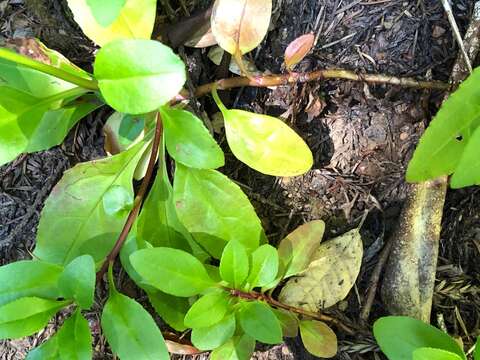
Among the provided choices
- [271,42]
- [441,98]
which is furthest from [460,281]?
[271,42]

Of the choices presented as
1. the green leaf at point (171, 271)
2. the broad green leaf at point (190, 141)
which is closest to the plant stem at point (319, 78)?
the broad green leaf at point (190, 141)

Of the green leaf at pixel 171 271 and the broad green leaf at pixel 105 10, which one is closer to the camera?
the broad green leaf at pixel 105 10

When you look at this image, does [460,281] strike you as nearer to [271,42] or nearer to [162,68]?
[271,42]

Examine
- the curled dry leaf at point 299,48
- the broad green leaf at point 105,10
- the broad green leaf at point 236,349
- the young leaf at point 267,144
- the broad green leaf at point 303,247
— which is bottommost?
the broad green leaf at point 236,349

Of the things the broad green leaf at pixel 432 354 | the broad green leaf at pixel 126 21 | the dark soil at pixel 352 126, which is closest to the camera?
the broad green leaf at pixel 432 354

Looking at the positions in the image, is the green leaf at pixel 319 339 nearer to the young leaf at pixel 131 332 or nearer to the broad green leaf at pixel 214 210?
the broad green leaf at pixel 214 210

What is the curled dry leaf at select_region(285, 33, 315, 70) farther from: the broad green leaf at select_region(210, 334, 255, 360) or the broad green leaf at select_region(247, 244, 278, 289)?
the broad green leaf at select_region(210, 334, 255, 360)

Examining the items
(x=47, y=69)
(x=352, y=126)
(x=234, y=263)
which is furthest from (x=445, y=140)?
(x=47, y=69)
